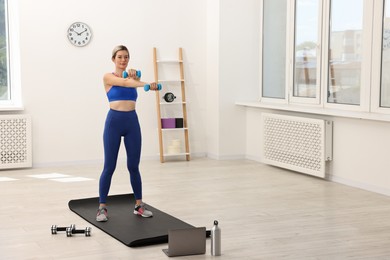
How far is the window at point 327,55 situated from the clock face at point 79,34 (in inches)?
91.0

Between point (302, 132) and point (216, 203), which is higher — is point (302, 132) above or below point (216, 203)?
above

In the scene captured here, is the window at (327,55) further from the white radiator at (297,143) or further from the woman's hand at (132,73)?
the woman's hand at (132,73)

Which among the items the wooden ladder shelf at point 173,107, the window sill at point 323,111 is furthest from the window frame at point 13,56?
the window sill at point 323,111

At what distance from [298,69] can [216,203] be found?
258 centimetres

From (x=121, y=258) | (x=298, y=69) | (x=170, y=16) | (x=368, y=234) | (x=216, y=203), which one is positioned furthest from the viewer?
(x=170, y=16)

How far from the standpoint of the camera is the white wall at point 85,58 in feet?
25.2

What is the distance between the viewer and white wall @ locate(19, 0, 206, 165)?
303 inches

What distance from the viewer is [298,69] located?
302 inches

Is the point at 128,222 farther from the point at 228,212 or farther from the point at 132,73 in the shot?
the point at 132,73

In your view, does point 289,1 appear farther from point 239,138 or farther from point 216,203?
point 216,203

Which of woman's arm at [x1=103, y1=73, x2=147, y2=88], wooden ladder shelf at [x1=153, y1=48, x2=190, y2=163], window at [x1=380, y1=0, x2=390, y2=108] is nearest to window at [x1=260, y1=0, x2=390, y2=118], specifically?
window at [x1=380, y1=0, x2=390, y2=108]

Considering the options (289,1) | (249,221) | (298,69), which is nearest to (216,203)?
(249,221)

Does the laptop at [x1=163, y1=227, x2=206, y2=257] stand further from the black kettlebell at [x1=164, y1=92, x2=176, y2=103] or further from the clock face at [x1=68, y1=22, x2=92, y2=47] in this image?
the clock face at [x1=68, y1=22, x2=92, y2=47]

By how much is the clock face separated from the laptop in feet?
14.0
